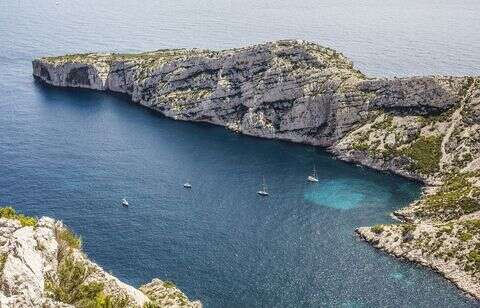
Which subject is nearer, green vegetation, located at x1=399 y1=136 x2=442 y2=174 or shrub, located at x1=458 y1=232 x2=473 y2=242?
shrub, located at x1=458 y1=232 x2=473 y2=242

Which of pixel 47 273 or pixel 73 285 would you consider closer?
pixel 47 273

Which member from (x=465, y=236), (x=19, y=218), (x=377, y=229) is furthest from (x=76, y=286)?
(x=465, y=236)

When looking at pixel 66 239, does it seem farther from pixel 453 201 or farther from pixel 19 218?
pixel 453 201

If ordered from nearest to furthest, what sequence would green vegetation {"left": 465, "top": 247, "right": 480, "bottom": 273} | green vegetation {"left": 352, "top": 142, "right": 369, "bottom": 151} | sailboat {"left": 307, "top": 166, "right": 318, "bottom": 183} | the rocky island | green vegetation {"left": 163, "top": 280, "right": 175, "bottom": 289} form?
green vegetation {"left": 163, "top": 280, "right": 175, "bottom": 289}
green vegetation {"left": 465, "top": 247, "right": 480, "bottom": 273}
the rocky island
sailboat {"left": 307, "top": 166, "right": 318, "bottom": 183}
green vegetation {"left": 352, "top": 142, "right": 369, "bottom": 151}

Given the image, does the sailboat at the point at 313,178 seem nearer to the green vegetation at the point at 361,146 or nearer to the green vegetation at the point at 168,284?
the green vegetation at the point at 361,146

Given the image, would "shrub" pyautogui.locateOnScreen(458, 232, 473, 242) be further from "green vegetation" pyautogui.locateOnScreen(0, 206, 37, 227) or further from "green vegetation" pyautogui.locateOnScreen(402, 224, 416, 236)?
"green vegetation" pyautogui.locateOnScreen(0, 206, 37, 227)

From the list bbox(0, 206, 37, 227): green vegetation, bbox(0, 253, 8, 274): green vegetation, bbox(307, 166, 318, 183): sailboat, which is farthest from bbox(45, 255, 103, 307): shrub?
bbox(307, 166, 318, 183): sailboat

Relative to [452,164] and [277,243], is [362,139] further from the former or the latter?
[277,243]
